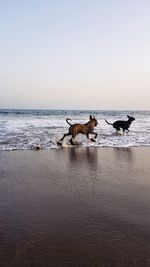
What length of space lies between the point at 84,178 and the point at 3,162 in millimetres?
2799

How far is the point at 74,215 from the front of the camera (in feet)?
14.9

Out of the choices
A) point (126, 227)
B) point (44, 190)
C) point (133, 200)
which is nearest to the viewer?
point (126, 227)

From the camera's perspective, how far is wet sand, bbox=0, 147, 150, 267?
332 centimetres

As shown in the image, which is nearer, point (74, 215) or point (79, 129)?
point (74, 215)

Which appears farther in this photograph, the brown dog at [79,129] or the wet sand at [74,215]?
the brown dog at [79,129]

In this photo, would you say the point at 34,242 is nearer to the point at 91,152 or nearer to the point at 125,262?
the point at 125,262

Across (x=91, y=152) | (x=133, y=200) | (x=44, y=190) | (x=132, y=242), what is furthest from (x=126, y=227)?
(x=91, y=152)

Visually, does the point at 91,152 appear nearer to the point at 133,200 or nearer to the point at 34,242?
the point at 133,200

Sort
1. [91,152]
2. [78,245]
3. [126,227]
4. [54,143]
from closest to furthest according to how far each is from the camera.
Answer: [78,245], [126,227], [91,152], [54,143]

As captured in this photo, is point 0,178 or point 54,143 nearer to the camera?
point 0,178

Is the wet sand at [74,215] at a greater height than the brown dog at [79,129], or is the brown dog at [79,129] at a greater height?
the brown dog at [79,129]

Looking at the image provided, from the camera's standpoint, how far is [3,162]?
28.7 ft

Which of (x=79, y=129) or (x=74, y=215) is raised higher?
(x=79, y=129)

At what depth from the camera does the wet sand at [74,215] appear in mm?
3322
